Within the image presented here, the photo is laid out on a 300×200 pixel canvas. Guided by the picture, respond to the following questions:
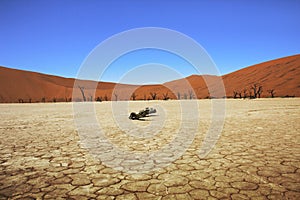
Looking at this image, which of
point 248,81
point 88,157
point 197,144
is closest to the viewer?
point 88,157

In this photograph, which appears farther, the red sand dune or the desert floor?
the red sand dune

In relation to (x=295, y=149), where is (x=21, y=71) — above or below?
above

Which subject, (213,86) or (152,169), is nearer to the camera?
(152,169)

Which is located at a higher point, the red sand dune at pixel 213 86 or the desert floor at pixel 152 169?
the red sand dune at pixel 213 86

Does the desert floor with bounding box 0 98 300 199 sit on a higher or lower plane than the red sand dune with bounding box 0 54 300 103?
lower

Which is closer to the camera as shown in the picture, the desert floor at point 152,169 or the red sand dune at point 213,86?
the desert floor at point 152,169

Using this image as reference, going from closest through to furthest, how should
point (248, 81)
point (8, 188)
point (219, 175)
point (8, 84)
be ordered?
point (8, 188) < point (219, 175) < point (248, 81) < point (8, 84)

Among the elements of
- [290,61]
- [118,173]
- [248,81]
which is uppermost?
[290,61]

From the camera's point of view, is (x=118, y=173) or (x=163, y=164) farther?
(x=163, y=164)

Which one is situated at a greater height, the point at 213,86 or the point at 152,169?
the point at 213,86

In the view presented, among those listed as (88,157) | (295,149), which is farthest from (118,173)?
(295,149)

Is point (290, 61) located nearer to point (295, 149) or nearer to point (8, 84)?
point (295, 149)

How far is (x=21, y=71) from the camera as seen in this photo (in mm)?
61094

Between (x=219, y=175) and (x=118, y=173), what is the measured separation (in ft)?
4.63
